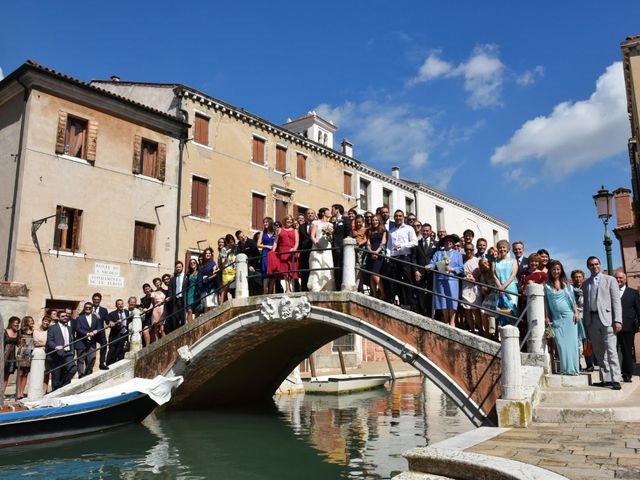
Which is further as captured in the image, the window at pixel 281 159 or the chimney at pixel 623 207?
the chimney at pixel 623 207

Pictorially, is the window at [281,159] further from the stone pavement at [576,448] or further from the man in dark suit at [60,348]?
the stone pavement at [576,448]

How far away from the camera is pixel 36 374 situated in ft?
35.4

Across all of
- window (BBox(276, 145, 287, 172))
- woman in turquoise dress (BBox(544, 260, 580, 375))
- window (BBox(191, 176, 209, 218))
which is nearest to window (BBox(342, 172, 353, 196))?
window (BBox(276, 145, 287, 172))

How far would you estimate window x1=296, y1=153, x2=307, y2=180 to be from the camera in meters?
24.7

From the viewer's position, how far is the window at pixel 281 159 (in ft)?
78.1

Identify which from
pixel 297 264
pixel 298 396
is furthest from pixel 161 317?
pixel 298 396

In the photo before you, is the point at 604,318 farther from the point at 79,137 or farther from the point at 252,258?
the point at 79,137

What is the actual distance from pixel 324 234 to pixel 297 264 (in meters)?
0.92

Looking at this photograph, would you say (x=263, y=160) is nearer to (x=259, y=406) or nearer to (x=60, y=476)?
(x=259, y=406)

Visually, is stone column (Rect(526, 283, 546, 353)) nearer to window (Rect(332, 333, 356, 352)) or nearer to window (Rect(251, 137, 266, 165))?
window (Rect(251, 137, 266, 165))

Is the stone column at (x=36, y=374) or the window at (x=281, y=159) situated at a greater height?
the window at (x=281, y=159)

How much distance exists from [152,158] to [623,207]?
973 inches

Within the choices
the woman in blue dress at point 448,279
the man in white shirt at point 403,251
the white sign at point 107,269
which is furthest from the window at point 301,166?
the woman in blue dress at point 448,279

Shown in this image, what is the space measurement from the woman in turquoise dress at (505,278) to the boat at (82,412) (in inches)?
262
